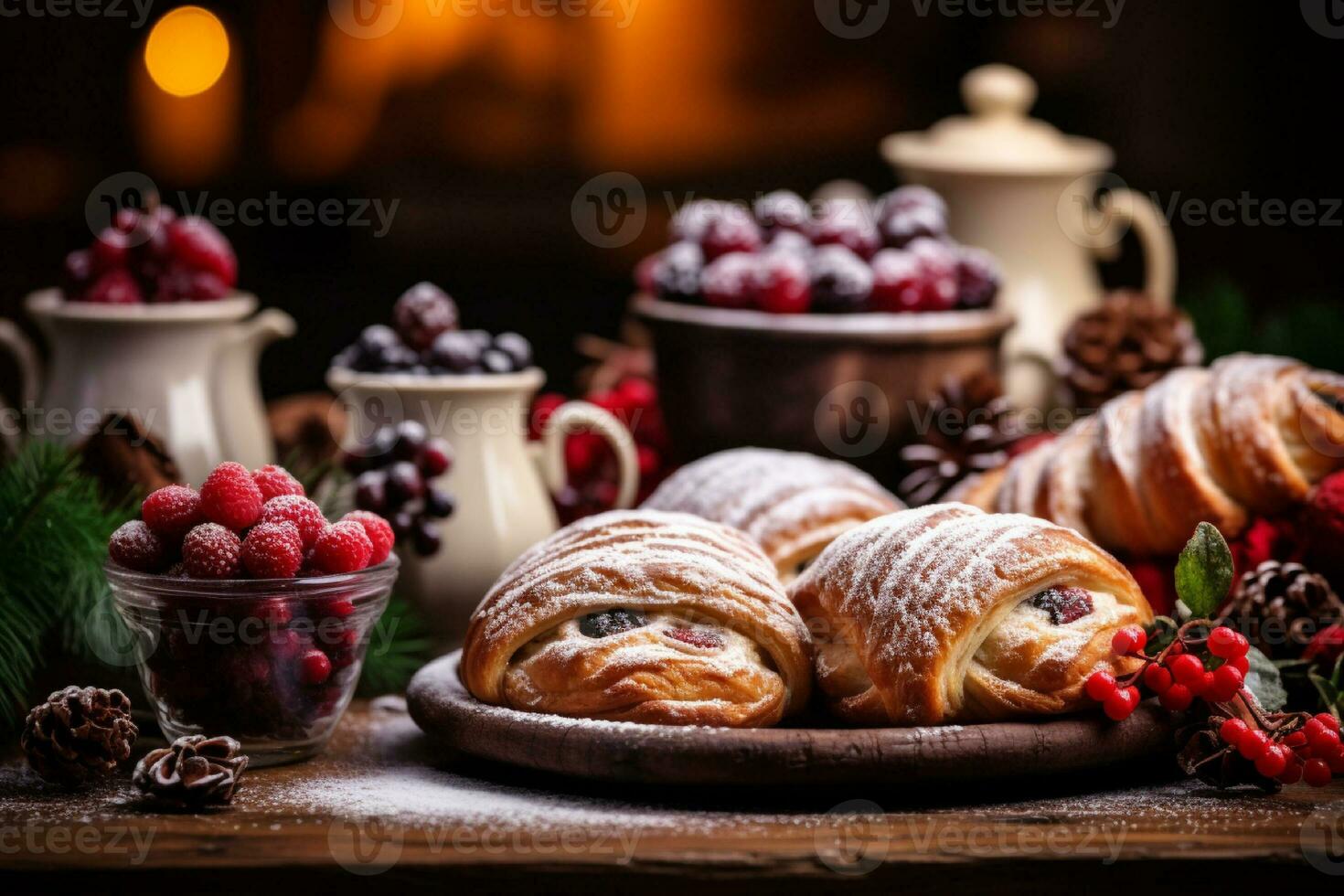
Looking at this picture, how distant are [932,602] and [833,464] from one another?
0.40 m

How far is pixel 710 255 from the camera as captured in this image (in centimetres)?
160

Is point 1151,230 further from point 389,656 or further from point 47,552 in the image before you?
point 47,552

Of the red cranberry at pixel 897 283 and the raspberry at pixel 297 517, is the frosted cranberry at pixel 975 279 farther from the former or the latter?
the raspberry at pixel 297 517

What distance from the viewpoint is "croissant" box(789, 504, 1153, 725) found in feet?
3.22

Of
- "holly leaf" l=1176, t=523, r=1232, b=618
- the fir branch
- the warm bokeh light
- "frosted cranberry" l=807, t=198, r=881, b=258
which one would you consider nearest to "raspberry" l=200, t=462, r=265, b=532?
the fir branch

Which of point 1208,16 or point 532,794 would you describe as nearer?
point 532,794

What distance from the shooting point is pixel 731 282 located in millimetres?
1544

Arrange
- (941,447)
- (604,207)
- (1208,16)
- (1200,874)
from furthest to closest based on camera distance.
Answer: (604,207)
(1208,16)
(941,447)
(1200,874)

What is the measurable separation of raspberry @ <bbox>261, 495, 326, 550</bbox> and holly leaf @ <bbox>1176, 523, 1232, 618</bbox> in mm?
600

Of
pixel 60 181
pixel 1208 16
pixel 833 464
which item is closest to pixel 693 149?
pixel 1208 16

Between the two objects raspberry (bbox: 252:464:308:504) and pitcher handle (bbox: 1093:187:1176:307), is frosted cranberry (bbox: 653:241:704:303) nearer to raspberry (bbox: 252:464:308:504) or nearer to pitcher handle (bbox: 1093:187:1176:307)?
pitcher handle (bbox: 1093:187:1176:307)

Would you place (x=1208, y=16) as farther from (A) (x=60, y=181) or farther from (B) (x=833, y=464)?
(A) (x=60, y=181)

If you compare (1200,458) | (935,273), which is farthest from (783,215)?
(1200,458)

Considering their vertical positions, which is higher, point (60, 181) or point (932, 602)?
point (60, 181)
